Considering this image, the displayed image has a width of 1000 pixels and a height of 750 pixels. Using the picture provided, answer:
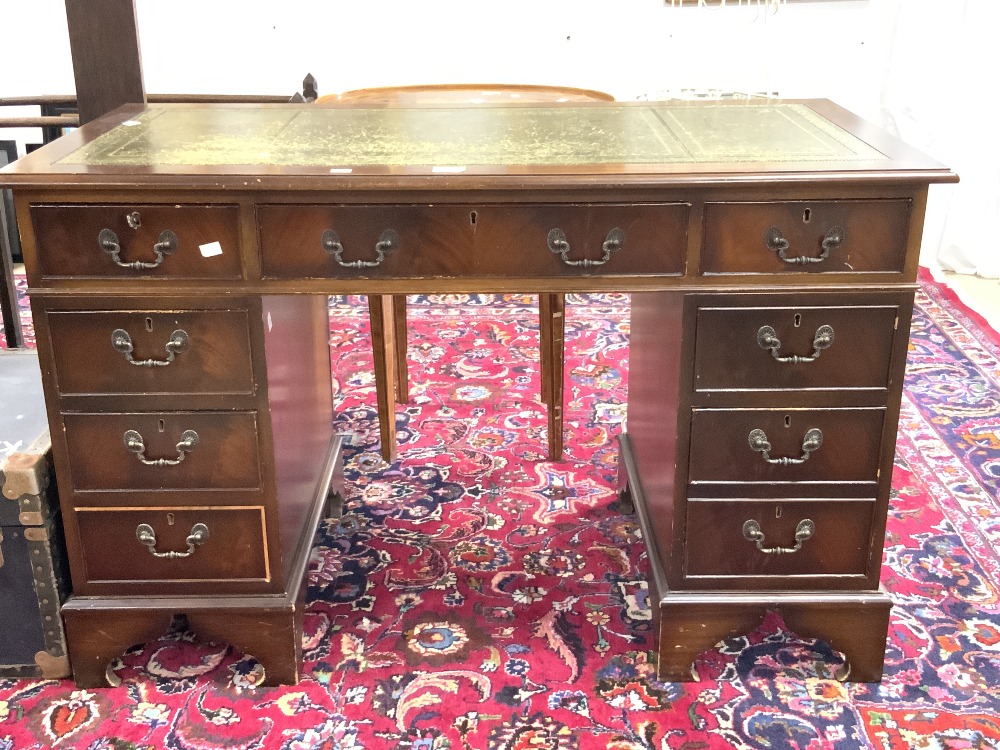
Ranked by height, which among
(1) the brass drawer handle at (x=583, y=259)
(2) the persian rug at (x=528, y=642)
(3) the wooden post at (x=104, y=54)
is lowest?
(2) the persian rug at (x=528, y=642)

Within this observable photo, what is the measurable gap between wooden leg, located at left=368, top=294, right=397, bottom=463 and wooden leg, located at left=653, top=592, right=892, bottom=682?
114 centimetres

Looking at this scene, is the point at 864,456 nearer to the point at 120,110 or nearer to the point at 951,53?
the point at 120,110

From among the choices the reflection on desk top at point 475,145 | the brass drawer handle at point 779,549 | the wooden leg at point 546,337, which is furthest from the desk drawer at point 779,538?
the wooden leg at point 546,337

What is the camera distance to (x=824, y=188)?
172 centimetres

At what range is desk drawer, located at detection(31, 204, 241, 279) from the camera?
1.71 meters

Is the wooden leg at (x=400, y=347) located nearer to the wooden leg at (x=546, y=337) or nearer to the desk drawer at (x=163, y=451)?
the wooden leg at (x=546, y=337)

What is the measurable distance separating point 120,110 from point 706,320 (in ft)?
4.49

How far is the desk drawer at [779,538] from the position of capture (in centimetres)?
195

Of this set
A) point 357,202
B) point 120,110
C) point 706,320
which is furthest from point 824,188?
point 120,110

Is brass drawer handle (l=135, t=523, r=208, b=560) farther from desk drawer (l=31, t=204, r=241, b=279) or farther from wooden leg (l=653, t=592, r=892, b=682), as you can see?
wooden leg (l=653, t=592, r=892, b=682)

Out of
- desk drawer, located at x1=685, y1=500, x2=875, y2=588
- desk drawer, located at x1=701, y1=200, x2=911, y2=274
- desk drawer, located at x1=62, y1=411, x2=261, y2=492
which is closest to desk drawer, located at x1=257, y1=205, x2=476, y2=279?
desk drawer, located at x1=62, y1=411, x2=261, y2=492

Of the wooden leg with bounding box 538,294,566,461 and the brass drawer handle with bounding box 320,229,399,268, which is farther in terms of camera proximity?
the wooden leg with bounding box 538,294,566,461

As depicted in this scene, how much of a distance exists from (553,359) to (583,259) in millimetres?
1062

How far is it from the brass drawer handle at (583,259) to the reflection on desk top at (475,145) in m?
0.10
